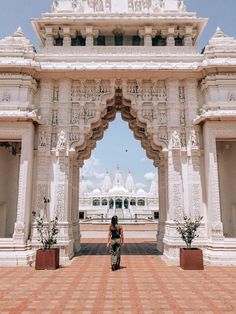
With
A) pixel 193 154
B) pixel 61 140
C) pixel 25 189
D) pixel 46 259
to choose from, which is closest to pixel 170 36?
pixel 193 154

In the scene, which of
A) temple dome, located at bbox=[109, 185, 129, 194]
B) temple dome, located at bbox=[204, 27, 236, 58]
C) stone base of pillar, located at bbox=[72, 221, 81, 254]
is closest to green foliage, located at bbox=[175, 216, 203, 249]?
stone base of pillar, located at bbox=[72, 221, 81, 254]

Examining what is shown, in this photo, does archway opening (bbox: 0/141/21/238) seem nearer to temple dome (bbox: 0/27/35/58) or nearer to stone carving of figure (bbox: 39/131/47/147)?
stone carving of figure (bbox: 39/131/47/147)

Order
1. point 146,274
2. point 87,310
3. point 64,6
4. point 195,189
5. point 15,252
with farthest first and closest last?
point 64,6, point 195,189, point 15,252, point 146,274, point 87,310

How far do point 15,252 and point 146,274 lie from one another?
5358mm

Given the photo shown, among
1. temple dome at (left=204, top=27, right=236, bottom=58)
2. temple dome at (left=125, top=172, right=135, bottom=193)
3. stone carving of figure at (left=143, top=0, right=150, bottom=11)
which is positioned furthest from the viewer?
temple dome at (left=125, top=172, right=135, bottom=193)

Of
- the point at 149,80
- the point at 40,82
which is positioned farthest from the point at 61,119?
the point at 149,80

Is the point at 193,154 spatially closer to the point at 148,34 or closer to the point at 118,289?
the point at 148,34

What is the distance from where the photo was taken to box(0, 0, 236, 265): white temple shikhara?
1205cm

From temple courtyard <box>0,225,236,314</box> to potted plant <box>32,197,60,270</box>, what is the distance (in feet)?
1.18

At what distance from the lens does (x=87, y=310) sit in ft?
20.2

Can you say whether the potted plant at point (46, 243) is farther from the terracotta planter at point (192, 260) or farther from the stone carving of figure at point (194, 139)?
the stone carving of figure at point (194, 139)

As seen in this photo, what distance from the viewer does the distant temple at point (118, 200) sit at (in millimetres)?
50781

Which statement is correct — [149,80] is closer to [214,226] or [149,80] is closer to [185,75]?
[185,75]

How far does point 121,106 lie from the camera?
1506 centimetres
